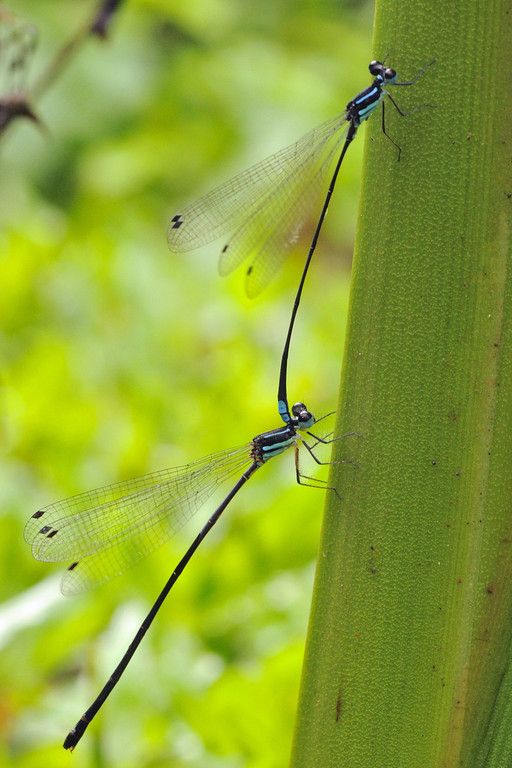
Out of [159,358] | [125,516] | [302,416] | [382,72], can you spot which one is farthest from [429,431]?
[159,358]

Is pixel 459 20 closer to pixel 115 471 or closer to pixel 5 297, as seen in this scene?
pixel 115 471

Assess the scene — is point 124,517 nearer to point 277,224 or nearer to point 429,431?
point 277,224

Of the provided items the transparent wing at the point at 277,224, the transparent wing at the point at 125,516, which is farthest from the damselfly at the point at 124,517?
the transparent wing at the point at 277,224

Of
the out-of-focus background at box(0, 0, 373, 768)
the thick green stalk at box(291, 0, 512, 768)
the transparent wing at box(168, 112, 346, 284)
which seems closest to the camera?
the thick green stalk at box(291, 0, 512, 768)

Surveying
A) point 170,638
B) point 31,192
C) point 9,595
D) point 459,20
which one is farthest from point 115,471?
point 31,192

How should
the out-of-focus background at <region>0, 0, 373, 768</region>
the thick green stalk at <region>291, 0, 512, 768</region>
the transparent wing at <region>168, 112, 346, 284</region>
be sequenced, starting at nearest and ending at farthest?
the thick green stalk at <region>291, 0, 512, 768</region> < the out-of-focus background at <region>0, 0, 373, 768</region> < the transparent wing at <region>168, 112, 346, 284</region>

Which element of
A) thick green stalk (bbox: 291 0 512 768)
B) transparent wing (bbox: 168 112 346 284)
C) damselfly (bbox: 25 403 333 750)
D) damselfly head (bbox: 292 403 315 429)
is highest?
transparent wing (bbox: 168 112 346 284)

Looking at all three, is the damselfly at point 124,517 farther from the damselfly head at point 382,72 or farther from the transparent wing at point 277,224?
the damselfly head at point 382,72

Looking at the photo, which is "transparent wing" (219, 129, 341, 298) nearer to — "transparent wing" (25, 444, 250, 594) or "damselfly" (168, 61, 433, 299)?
"damselfly" (168, 61, 433, 299)

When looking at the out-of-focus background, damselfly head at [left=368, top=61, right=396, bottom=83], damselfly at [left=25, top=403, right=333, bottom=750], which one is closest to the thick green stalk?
damselfly head at [left=368, top=61, right=396, bottom=83]
